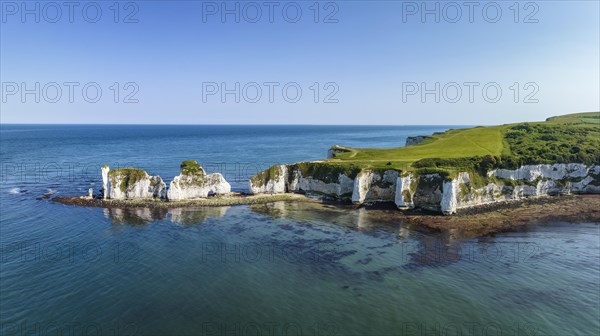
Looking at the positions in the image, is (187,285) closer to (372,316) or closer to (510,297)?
(372,316)

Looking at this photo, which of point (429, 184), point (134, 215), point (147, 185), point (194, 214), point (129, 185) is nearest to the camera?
point (134, 215)

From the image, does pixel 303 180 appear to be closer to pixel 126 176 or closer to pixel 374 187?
pixel 374 187

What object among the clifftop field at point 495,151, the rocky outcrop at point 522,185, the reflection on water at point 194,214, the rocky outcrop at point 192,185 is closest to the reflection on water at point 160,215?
the reflection on water at point 194,214

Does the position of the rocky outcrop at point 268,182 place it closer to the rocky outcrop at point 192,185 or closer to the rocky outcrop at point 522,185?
the rocky outcrop at point 192,185

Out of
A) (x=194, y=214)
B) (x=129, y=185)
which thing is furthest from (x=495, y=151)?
(x=129, y=185)

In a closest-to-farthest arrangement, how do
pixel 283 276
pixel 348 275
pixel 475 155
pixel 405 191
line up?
pixel 283 276
pixel 348 275
pixel 405 191
pixel 475 155

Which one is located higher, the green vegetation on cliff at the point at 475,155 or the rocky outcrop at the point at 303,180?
the green vegetation on cliff at the point at 475,155

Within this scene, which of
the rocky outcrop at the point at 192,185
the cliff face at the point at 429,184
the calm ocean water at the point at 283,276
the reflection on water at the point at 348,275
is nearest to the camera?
the calm ocean water at the point at 283,276

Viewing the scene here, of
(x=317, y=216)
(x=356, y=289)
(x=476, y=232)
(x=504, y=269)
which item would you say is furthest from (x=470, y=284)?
(x=317, y=216)
